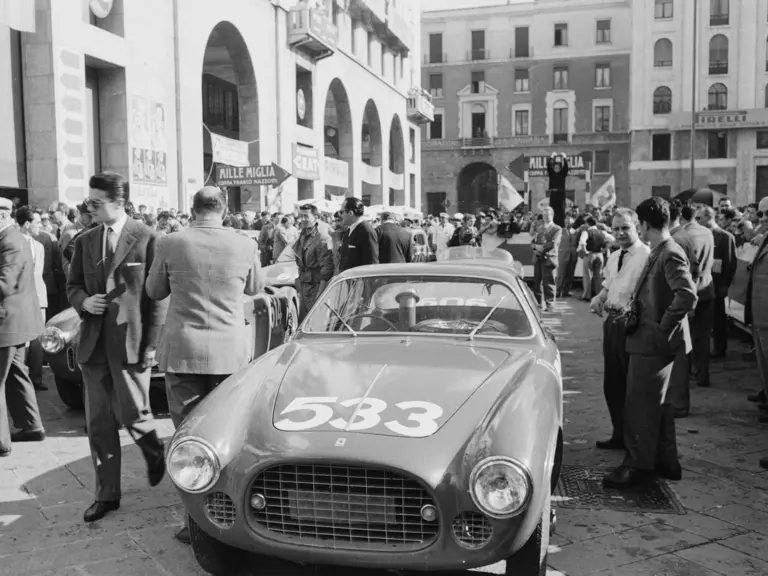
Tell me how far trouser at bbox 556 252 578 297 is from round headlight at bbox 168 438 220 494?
13.6 meters

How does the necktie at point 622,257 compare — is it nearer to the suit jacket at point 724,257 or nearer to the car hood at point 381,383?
the car hood at point 381,383

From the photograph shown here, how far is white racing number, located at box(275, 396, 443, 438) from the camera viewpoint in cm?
310

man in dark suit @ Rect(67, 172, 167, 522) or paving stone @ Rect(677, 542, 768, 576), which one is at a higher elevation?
man in dark suit @ Rect(67, 172, 167, 522)

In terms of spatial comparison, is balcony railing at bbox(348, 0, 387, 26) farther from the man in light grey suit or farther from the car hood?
the car hood

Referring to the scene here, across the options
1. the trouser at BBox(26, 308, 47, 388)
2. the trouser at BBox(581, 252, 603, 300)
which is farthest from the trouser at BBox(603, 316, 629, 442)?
the trouser at BBox(581, 252, 603, 300)

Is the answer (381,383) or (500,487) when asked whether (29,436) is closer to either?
(381,383)

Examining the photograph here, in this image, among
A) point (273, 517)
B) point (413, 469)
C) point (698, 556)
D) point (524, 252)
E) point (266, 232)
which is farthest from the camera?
point (266, 232)

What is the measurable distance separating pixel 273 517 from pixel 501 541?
91cm

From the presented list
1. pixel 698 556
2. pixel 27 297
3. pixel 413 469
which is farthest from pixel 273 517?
pixel 27 297

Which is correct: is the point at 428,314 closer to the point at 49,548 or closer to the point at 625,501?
the point at 625,501

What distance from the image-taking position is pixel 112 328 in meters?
4.12

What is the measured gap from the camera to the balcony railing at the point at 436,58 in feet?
189

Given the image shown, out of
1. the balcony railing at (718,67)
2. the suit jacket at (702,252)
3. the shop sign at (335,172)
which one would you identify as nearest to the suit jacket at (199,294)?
the suit jacket at (702,252)

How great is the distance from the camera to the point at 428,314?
442cm
